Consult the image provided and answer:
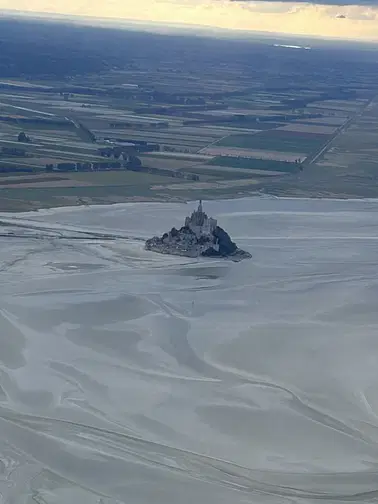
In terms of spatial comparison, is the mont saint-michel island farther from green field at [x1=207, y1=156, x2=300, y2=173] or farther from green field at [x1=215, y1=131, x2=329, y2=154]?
green field at [x1=215, y1=131, x2=329, y2=154]

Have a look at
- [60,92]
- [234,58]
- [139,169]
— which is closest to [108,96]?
[60,92]

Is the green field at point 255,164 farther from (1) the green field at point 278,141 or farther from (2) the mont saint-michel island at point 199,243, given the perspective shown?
(2) the mont saint-michel island at point 199,243

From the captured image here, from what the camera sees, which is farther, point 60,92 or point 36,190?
point 60,92

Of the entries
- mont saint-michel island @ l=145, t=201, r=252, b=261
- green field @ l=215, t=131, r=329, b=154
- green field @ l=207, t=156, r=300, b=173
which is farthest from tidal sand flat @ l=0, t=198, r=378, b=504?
green field @ l=215, t=131, r=329, b=154

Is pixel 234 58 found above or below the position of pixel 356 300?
above

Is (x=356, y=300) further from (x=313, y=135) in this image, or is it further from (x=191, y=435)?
(x=313, y=135)

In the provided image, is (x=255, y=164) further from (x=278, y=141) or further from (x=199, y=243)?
(x=199, y=243)

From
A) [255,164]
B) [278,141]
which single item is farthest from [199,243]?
[278,141]
